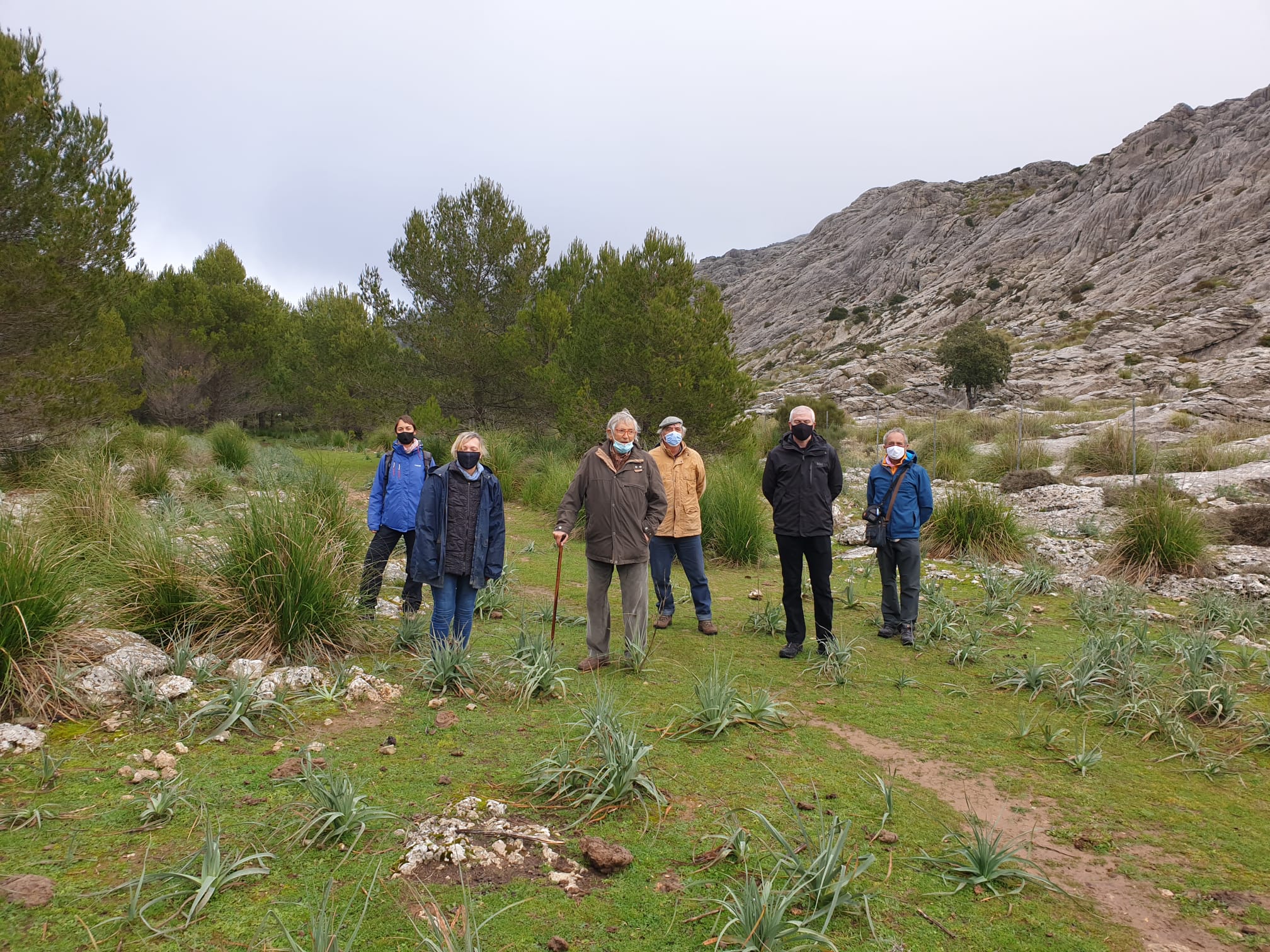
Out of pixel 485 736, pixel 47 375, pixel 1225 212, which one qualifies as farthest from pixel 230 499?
pixel 1225 212

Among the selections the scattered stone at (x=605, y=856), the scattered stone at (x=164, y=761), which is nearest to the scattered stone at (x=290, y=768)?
the scattered stone at (x=164, y=761)

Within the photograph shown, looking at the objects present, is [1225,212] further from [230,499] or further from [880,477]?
[230,499]

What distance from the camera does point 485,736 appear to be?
3.74m

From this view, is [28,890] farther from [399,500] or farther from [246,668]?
[399,500]

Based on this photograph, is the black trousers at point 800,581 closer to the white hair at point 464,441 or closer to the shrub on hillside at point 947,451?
the white hair at point 464,441

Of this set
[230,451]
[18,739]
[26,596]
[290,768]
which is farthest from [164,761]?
[230,451]

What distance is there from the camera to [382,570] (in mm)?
5691

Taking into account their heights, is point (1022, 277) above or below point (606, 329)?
above

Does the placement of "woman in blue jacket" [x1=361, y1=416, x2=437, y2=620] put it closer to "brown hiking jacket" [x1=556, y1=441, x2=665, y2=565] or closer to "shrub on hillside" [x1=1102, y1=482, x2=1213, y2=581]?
"brown hiking jacket" [x1=556, y1=441, x2=665, y2=565]

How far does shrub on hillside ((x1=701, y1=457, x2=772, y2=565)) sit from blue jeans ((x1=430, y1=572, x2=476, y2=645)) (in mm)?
5065

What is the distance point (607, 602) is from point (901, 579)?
2.77m

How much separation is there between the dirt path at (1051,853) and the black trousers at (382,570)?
3.46m

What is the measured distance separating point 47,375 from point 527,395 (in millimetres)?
11301

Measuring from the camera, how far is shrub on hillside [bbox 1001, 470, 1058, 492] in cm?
1300
